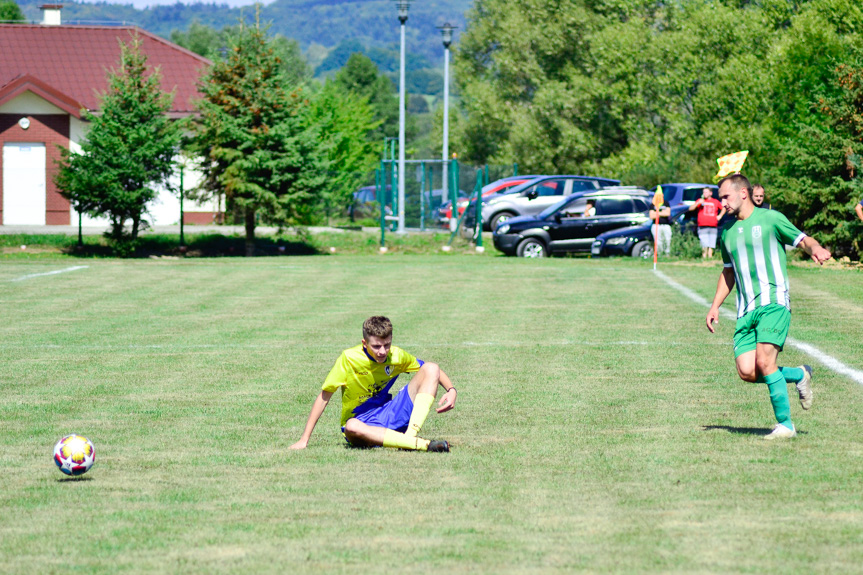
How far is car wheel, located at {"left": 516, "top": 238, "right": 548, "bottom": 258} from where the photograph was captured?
29.9 metres

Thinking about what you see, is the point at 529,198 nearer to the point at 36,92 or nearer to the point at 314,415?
the point at 36,92

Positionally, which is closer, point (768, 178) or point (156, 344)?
point (156, 344)

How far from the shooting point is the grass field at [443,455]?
5254 millimetres

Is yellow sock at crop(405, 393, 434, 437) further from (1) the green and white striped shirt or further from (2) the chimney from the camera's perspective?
(2) the chimney

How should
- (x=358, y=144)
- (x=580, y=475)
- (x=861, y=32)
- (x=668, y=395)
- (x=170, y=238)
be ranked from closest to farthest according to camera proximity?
(x=580, y=475) < (x=668, y=395) < (x=170, y=238) < (x=861, y=32) < (x=358, y=144)

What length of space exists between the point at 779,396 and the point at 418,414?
8.26ft

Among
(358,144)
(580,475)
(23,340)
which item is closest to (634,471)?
(580,475)

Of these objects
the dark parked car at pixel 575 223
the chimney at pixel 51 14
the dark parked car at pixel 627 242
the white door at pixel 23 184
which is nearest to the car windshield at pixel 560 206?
the dark parked car at pixel 575 223

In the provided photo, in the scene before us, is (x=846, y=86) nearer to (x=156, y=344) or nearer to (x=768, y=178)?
(x=768, y=178)

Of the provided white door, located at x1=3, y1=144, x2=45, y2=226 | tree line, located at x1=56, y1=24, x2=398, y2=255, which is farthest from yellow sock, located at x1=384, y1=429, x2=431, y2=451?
white door, located at x1=3, y1=144, x2=45, y2=226

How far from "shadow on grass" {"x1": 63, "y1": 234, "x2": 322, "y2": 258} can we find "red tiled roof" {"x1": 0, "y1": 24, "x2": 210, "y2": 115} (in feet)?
39.1

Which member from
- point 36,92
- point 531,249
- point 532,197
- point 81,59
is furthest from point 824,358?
point 81,59

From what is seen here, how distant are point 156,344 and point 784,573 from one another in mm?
10074

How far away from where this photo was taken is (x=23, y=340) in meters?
13.9
